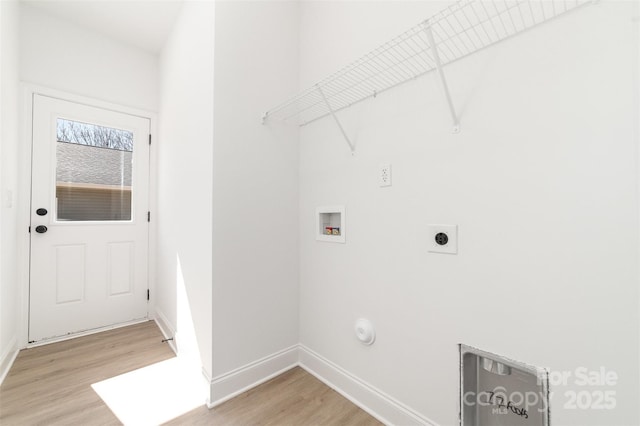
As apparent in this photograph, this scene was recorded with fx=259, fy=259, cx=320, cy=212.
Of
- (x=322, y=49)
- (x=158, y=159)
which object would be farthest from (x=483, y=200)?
(x=158, y=159)

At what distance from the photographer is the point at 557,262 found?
0.90 meters

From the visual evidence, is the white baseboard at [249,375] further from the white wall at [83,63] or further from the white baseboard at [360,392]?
the white wall at [83,63]

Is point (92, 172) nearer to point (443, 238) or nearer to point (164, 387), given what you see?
point (164, 387)

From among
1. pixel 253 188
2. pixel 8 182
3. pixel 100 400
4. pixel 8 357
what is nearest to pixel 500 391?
pixel 253 188

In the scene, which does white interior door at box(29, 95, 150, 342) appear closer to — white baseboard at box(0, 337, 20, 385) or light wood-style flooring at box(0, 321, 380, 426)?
white baseboard at box(0, 337, 20, 385)

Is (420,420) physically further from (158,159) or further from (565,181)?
(158,159)

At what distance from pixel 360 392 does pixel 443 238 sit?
1029mm

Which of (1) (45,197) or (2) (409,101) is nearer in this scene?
(2) (409,101)

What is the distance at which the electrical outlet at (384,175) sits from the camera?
54.0 inches

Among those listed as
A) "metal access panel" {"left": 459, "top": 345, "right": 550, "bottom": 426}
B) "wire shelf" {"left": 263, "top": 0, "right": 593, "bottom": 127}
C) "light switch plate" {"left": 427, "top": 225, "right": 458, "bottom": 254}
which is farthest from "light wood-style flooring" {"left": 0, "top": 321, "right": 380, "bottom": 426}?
"wire shelf" {"left": 263, "top": 0, "right": 593, "bottom": 127}

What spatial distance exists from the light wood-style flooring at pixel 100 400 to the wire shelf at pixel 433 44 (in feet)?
5.80

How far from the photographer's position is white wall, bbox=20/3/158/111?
220cm

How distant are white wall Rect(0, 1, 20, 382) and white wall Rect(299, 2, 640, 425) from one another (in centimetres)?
225

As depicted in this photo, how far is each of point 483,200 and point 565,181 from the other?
251 millimetres
